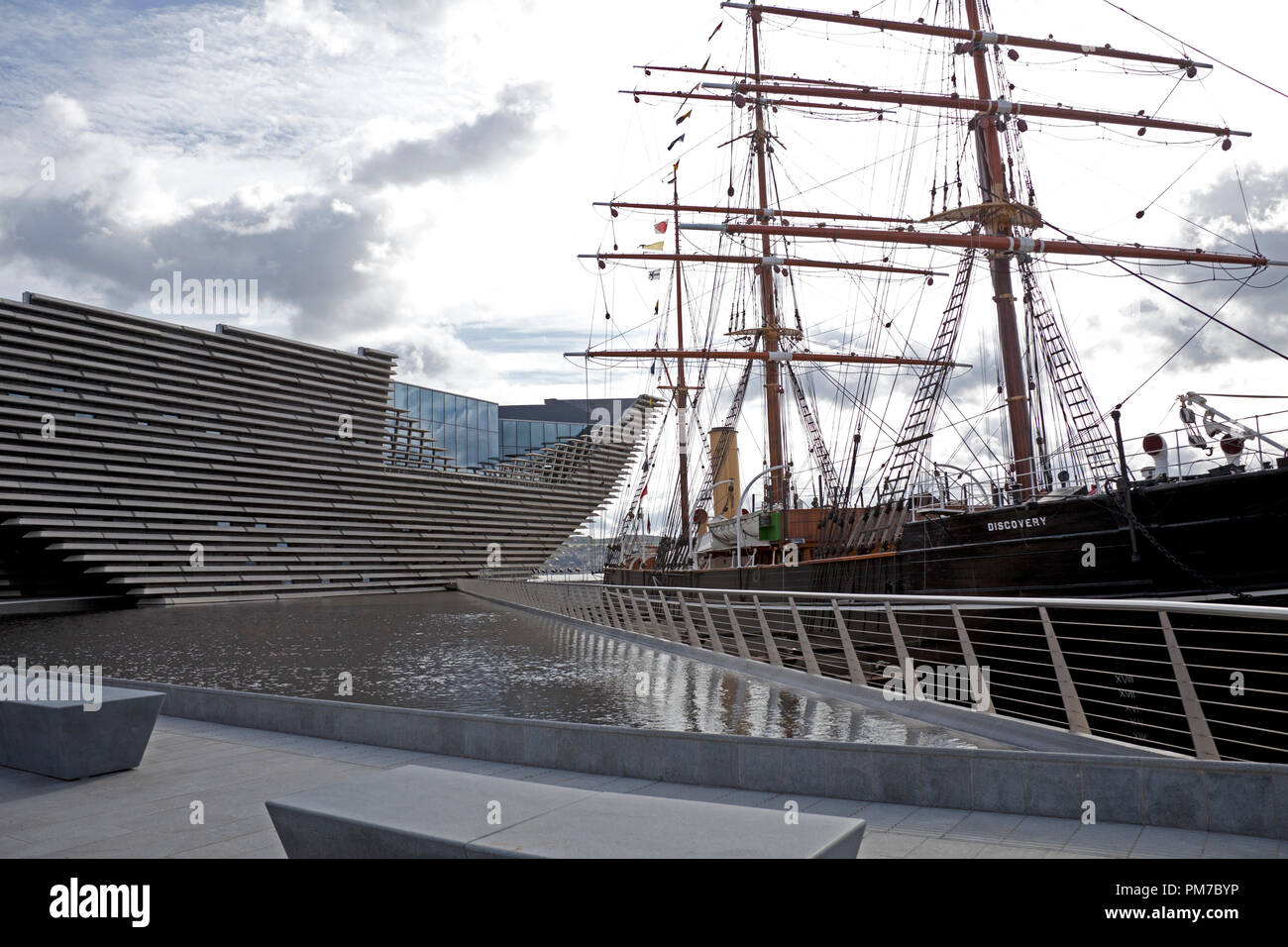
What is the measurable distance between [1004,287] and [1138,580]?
10.1 metres

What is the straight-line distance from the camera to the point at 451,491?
52.3 m

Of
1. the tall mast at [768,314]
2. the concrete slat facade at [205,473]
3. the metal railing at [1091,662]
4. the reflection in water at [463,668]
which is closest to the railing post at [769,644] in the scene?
the metal railing at [1091,662]

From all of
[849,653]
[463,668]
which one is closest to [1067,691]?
[849,653]

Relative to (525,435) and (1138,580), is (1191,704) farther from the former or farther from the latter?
(525,435)

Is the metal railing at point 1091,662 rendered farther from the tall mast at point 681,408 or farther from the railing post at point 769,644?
the tall mast at point 681,408

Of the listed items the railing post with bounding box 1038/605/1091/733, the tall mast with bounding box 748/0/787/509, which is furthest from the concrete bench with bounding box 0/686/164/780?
the tall mast with bounding box 748/0/787/509

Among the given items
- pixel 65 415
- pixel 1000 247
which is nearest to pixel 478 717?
pixel 1000 247

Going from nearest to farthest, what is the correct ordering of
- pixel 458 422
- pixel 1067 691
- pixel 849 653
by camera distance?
pixel 1067 691 < pixel 849 653 < pixel 458 422

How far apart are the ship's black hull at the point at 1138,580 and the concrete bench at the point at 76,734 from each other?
19.5 feet

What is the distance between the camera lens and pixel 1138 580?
11.4 meters

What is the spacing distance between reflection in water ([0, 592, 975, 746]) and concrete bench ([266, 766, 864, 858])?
3.35m

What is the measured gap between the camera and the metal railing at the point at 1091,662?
5.07 m

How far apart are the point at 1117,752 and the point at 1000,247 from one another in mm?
16220
